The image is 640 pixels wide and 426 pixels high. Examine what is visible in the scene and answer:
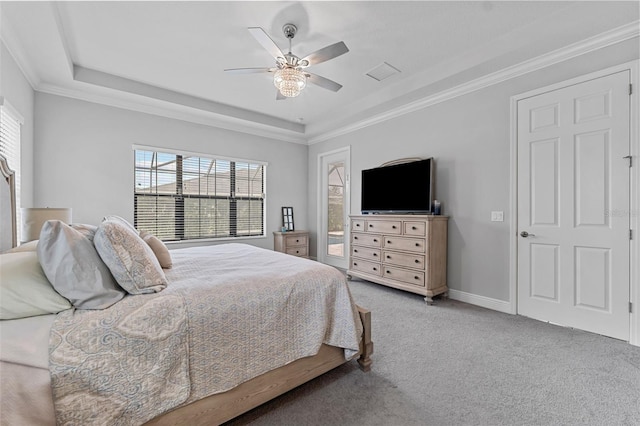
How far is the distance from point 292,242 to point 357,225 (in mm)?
1668

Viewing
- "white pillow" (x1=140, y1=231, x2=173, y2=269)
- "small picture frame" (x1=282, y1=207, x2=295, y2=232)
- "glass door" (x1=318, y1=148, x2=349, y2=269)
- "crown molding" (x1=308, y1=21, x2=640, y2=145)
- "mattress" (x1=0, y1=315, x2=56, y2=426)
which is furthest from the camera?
"small picture frame" (x1=282, y1=207, x2=295, y2=232)

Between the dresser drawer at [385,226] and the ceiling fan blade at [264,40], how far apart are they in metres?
2.39

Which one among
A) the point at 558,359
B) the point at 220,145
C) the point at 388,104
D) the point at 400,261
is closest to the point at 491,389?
the point at 558,359

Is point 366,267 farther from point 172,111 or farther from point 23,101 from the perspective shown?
point 23,101

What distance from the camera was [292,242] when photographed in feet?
17.7

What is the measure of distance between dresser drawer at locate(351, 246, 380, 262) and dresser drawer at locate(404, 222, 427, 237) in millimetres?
577

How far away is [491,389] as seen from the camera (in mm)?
1761

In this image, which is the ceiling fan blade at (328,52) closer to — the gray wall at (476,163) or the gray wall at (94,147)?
the gray wall at (476,163)

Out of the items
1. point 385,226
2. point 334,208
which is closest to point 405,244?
point 385,226

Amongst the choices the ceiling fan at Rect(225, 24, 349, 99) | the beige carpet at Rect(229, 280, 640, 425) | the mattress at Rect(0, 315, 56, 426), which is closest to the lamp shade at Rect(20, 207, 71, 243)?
the mattress at Rect(0, 315, 56, 426)

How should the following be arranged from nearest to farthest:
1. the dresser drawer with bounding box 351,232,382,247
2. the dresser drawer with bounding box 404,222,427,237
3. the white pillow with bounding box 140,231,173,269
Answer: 1. the white pillow with bounding box 140,231,173,269
2. the dresser drawer with bounding box 404,222,427,237
3. the dresser drawer with bounding box 351,232,382,247

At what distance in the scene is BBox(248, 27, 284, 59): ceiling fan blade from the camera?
2.06 metres

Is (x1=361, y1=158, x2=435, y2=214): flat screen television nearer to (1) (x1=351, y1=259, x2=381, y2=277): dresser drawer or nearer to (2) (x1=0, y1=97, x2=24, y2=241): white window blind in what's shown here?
(1) (x1=351, y1=259, x2=381, y2=277): dresser drawer

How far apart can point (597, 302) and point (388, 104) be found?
326cm
